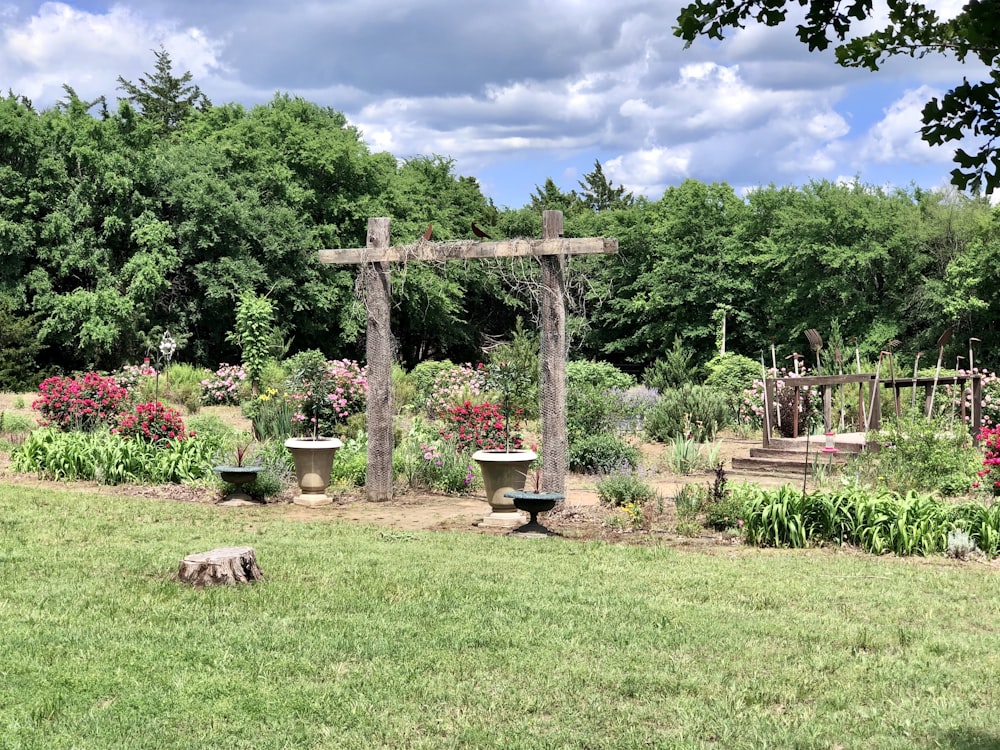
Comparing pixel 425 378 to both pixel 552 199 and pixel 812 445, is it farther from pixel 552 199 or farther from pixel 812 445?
pixel 552 199

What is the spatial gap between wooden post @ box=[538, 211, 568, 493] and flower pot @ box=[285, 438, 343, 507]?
2310 mm

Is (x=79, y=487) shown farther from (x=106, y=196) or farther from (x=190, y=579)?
(x=106, y=196)

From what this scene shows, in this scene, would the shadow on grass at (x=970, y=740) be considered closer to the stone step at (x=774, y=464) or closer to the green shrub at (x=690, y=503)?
the green shrub at (x=690, y=503)

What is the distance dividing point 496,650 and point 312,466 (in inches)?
225

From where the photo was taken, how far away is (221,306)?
26547mm

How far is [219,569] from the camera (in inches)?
243

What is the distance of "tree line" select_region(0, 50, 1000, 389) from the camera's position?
77.5ft

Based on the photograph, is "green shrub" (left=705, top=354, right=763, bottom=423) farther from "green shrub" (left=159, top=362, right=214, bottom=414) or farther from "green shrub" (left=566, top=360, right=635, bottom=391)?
"green shrub" (left=159, top=362, right=214, bottom=414)

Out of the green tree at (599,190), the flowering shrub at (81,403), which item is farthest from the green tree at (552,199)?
the flowering shrub at (81,403)

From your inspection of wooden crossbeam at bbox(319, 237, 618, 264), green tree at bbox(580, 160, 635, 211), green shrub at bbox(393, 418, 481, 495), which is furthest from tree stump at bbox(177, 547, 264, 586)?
green tree at bbox(580, 160, 635, 211)

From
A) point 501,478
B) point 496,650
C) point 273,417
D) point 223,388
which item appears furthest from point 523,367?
point 496,650

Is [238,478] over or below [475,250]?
below

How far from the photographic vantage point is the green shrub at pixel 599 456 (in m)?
12.1

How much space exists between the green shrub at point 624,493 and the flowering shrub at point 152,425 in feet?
17.3
